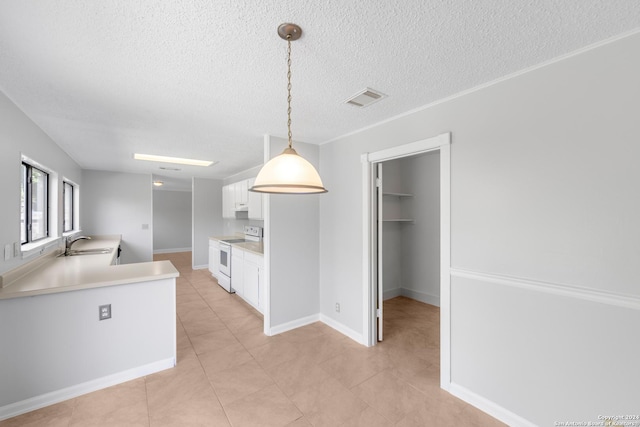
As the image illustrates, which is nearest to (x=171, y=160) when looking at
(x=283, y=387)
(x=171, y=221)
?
(x=283, y=387)

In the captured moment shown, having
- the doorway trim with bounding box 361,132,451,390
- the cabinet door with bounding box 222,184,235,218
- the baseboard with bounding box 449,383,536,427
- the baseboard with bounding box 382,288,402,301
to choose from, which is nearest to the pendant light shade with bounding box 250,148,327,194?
the doorway trim with bounding box 361,132,451,390

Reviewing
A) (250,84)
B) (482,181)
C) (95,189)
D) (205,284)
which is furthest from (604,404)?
(95,189)

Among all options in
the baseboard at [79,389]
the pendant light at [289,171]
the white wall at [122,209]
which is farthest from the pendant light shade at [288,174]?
the white wall at [122,209]

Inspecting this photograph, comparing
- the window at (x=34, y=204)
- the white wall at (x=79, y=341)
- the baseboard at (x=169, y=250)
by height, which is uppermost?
the window at (x=34, y=204)

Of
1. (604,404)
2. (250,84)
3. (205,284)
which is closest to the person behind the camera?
(604,404)

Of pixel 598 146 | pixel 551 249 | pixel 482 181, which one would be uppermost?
pixel 598 146

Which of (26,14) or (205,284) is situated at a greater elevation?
(26,14)

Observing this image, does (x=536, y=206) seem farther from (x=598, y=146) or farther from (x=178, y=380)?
(x=178, y=380)

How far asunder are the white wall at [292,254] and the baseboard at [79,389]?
1184 mm

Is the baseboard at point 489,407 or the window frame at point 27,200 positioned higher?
the window frame at point 27,200

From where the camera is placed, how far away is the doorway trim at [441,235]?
2201 mm

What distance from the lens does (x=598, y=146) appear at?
1.52m

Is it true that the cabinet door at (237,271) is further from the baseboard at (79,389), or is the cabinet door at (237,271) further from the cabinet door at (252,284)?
the baseboard at (79,389)

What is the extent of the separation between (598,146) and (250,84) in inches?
89.1
